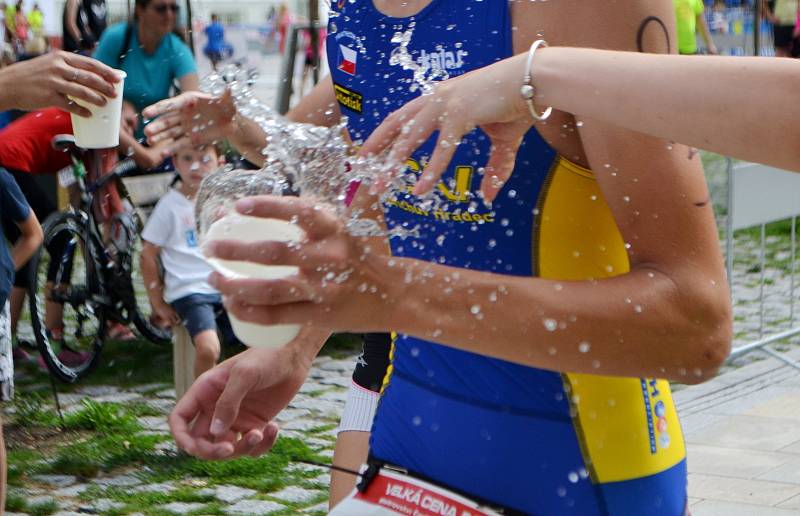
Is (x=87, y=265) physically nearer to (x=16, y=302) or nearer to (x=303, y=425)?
(x=16, y=302)

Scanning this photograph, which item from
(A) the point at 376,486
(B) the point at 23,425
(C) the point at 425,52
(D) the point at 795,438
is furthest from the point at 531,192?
(B) the point at 23,425

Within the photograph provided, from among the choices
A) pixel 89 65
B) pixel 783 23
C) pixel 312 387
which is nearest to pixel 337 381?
pixel 312 387

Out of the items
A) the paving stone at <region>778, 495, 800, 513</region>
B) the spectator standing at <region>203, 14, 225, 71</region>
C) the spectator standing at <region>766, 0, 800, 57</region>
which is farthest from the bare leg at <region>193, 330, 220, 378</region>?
the spectator standing at <region>766, 0, 800, 57</region>

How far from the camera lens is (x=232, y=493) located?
5.14m

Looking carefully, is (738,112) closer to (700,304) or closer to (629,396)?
(700,304)

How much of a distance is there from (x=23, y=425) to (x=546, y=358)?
5102mm

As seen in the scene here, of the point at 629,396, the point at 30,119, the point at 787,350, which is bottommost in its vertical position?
the point at 787,350

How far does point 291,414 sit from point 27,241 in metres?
1.62

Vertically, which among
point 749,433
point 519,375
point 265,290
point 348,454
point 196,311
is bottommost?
point 749,433

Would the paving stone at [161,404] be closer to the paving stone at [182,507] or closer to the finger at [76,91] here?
the paving stone at [182,507]

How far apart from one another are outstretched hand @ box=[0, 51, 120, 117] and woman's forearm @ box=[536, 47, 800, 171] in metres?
1.96

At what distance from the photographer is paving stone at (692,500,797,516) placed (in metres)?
4.65

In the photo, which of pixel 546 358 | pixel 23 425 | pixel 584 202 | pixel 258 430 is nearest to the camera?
pixel 546 358

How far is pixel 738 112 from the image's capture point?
4.73ft
